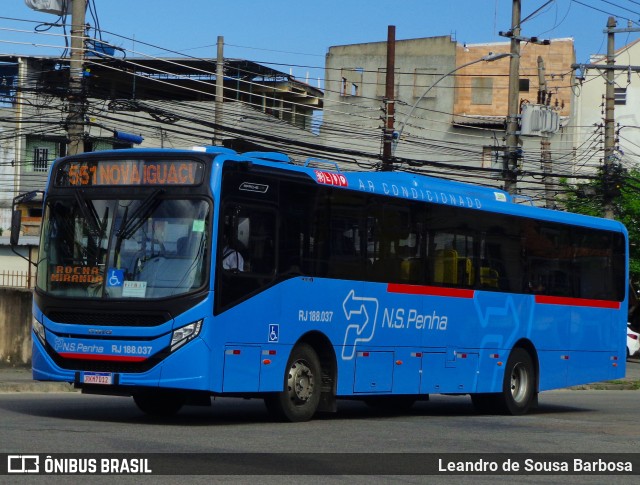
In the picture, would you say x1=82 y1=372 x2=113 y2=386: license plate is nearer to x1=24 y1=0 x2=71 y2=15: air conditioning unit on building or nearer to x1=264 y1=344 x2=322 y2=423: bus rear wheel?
x1=264 y1=344 x2=322 y2=423: bus rear wheel

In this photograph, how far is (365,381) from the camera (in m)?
16.0

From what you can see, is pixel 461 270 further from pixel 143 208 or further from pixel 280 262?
pixel 143 208

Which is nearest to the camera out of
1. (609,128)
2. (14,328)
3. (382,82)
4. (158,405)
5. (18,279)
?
(158,405)

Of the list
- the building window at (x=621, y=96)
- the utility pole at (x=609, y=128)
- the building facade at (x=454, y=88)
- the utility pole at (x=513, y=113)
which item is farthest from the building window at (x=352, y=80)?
the utility pole at (x=513, y=113)

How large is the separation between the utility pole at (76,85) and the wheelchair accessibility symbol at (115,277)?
9091 millimetres

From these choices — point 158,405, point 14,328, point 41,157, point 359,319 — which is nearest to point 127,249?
point 158,405

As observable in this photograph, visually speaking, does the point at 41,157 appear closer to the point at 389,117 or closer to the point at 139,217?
the point at 389,117

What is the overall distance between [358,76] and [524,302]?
53389 millimetres

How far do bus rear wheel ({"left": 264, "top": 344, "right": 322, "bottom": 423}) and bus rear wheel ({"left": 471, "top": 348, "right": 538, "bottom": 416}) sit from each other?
4.90m

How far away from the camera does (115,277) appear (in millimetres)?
13617

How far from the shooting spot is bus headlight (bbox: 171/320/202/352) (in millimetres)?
13266

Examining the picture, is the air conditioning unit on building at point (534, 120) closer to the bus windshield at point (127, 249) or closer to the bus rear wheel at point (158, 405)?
the bus rear wheel at point (158, 405)

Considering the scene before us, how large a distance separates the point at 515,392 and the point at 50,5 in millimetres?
12926
